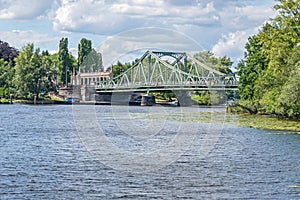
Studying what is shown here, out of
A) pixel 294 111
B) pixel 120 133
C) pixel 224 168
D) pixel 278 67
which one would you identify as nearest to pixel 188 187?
pixel 224 168

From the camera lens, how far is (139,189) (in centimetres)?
1950

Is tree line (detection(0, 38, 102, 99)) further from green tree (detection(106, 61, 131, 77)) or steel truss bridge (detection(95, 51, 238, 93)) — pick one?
green tree (detection(106, 61, 131, 77))

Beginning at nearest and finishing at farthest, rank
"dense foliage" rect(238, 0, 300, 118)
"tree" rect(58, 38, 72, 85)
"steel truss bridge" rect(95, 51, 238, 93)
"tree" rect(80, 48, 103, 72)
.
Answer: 1. "dense foliage" rect(238, 0, 300, 118)
2. "steel truss bridge" rect(95, 51, 238, 93)
3. "tree" rect(58, 38, 72, 85)
4. "tree" rect(80, 48, 103, 72)

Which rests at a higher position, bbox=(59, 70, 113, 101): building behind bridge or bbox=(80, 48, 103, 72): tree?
bbox=(80, 48, 103, 72): tree

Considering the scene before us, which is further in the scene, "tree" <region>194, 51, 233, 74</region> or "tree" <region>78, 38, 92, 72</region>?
"tree" <region>78, 38, 92, 72</region>

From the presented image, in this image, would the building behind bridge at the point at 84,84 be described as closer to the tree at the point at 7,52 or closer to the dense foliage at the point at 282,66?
the tree at the point at 7,52

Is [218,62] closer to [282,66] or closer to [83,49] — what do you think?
[83,49]

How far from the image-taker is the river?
19078 millimetres

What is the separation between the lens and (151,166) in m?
24.3

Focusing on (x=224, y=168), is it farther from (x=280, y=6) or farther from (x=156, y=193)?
(x=280, y=6)

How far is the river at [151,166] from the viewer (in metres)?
19.1

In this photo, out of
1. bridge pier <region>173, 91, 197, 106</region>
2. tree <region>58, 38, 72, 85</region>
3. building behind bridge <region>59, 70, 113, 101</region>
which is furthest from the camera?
tree <region>58, 38, 72, 85</region>

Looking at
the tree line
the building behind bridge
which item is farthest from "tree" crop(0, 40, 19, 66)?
the building behind bridge

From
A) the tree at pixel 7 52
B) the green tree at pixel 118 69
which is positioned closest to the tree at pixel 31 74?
the tree at pixel 7 52
